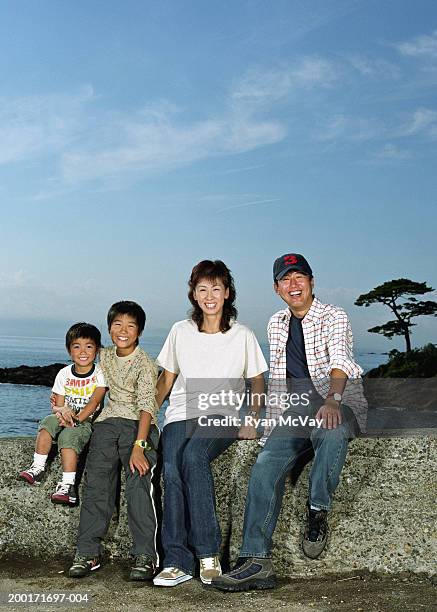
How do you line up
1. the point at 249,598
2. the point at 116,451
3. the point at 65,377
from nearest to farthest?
the point at 249,598
the point at 116,451
the point at 65,377

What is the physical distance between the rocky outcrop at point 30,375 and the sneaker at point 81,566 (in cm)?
3650

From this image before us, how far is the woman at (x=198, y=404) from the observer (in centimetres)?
349

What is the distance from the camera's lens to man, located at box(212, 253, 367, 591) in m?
3.44

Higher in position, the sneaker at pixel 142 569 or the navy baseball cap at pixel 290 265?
the navy baseball cap at pixel 290 265

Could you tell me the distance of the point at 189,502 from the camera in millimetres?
3531

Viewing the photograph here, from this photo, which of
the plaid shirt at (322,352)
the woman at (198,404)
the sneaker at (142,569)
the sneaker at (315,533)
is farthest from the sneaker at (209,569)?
the plaid shirt at (322,352)

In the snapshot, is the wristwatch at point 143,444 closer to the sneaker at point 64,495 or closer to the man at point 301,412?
the sneaker at point 64,495

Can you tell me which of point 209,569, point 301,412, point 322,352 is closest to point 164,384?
point 301,412

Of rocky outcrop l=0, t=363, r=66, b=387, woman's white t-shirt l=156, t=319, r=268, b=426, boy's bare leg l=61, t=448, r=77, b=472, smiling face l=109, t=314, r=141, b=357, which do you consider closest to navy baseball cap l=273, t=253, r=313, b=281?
woman's white t-shirt l=156, t=319, r=268, b=426

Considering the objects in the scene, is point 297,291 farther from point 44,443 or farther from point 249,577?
point 44,443

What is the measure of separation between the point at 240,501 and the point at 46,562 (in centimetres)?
108

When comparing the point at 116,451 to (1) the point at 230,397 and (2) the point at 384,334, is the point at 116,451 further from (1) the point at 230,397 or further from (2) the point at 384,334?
(2) the point at 384,334

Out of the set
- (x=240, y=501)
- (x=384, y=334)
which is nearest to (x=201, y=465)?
(x=240, y=501)

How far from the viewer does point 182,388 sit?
152 inches
